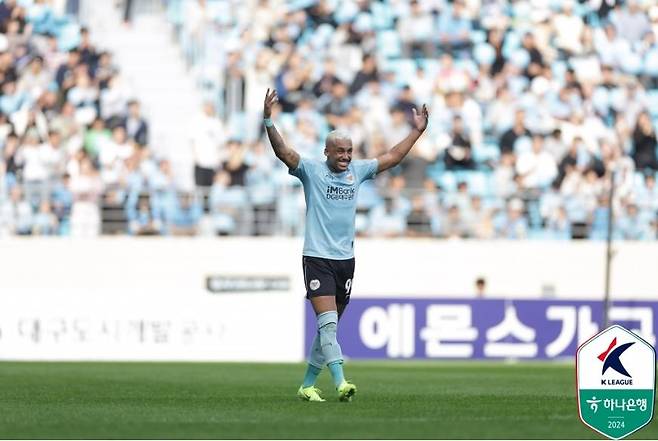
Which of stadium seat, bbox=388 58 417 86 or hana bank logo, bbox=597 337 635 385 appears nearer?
hana bank logo, bbox=597 337 635 385

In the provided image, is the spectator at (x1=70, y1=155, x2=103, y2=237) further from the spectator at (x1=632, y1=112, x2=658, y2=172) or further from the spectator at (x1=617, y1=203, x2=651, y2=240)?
the spectator at (x1=632, y1=112, x2=658, y2=172)

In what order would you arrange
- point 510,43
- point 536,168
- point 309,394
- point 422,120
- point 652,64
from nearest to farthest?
point 309,394
point 422,120
point 536,168
point 510,43
point 652,64

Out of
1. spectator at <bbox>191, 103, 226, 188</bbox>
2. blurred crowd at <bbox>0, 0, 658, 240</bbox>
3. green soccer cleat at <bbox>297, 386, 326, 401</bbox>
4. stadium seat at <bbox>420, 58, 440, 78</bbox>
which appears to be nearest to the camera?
green soccer cleat at <bbox>297, 386, 326, 401</bbox>

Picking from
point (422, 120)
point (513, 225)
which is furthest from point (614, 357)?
point (513, 225)

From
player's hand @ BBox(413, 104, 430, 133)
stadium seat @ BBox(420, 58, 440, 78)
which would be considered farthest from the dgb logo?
stadium seat @ BBox(420, 58, 440, 78)

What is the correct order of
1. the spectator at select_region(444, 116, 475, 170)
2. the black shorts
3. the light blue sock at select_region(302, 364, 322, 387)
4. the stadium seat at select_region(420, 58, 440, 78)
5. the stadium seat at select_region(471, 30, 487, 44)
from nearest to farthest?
the black shorts → the light blue sock at select_region(302, 364, 322, 387) → the spectator at select_region(444, 116, 475, 170) → the stadium seat at select_region(420, 58, 440, 78) → the stadium seat at select_region(471, 30, 487, 44)

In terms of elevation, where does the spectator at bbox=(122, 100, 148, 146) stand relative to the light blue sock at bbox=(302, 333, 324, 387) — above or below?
above

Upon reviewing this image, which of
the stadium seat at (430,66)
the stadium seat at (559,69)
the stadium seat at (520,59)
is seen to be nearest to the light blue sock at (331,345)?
the stadium seat at (430,66)

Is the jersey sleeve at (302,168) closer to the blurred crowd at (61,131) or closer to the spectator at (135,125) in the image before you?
the blurred crowd at (61,131)

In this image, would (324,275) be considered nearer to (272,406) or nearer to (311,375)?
(311,375)

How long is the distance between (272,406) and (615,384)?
3.96m

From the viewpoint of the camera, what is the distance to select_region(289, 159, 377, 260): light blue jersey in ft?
40.8

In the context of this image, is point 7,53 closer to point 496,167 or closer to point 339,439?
point 496,167

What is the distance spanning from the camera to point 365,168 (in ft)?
41.8
